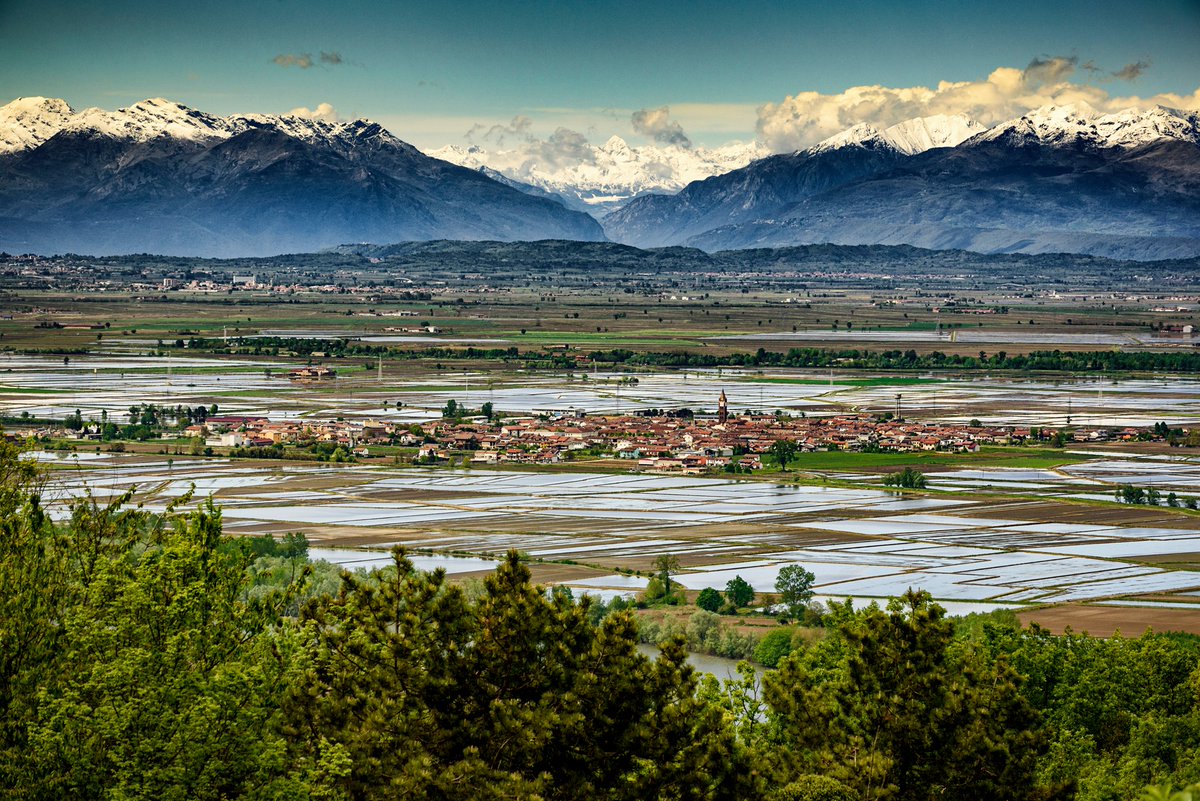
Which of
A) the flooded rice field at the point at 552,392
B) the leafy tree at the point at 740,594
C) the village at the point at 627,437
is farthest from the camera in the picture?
the flooded rice field at the point at 552,392

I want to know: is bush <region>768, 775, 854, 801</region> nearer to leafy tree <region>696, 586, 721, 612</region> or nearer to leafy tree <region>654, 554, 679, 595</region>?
leafy tree <region>696, 586, 721, 612</region>

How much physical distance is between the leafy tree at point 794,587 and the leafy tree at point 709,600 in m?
1.75

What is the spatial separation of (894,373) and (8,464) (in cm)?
10687

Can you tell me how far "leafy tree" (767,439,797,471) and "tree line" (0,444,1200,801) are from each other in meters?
52.2

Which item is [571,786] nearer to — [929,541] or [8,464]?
[8,464]

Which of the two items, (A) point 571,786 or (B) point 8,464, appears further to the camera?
(B) point 8,464

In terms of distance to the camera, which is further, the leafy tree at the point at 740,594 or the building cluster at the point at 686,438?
the building cluster at the point at 686,438

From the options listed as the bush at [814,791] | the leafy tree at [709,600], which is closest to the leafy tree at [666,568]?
the leafy tree at [709,600]

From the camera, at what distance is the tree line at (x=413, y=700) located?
17703 mm

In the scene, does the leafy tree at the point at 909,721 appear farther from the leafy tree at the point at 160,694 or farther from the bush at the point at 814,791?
the leafy tree at the point at 160,694

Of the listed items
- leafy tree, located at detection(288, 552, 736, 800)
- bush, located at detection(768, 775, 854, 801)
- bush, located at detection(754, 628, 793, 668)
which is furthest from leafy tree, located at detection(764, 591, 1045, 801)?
bush, located at detection(754, 628, 793, 668)

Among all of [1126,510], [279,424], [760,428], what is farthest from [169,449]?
[1126,510]

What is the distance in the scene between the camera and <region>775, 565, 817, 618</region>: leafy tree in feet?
147

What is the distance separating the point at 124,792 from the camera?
56.1 feet
